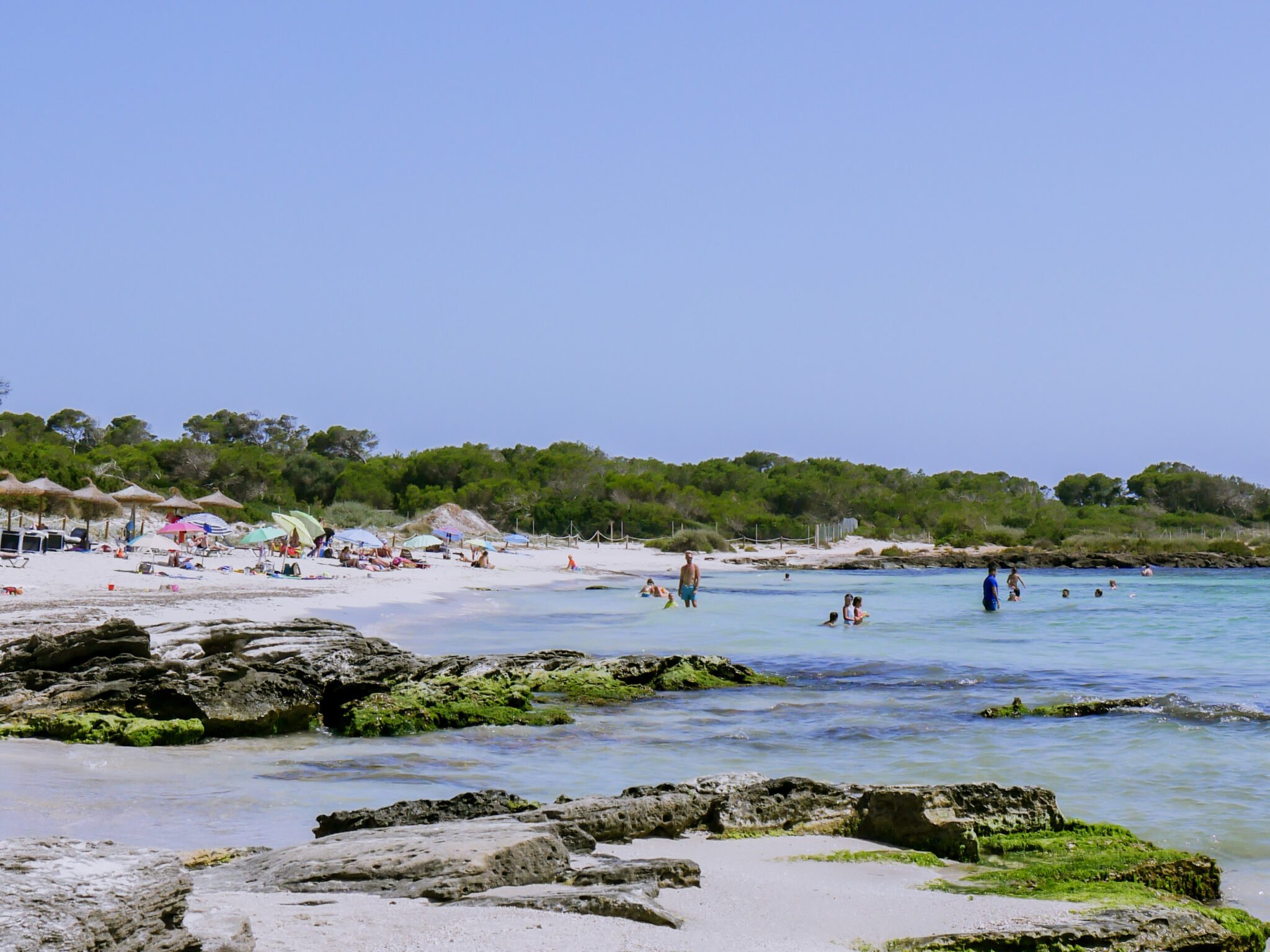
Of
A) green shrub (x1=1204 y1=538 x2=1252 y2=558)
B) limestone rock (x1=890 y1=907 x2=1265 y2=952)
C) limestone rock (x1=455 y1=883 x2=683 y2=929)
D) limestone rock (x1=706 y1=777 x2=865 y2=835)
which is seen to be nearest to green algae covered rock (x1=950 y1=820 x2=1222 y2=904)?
limestone rock (x1=890 y1=907 x2=1265 y2=952)

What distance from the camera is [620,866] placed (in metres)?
4.22

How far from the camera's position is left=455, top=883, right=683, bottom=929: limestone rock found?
360cm

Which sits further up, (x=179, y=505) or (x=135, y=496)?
(x=135, y=496)

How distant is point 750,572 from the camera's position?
157 feet

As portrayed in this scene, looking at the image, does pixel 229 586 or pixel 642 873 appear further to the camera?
pixel 229 586

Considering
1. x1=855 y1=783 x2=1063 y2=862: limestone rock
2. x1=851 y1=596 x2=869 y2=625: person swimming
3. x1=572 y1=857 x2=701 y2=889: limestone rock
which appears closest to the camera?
x1=572 y1=857 x2=701 y2=889: limestone rock

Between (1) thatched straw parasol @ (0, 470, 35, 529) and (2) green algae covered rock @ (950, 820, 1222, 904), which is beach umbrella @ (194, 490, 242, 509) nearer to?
(1) thatched straw parasol @ (0, 470, 35, 529)

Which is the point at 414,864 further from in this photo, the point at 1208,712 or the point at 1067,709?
the point at 1208,712

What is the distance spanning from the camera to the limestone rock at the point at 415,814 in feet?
16.6

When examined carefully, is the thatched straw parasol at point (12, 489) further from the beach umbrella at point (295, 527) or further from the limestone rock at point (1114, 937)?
the limestone rock at point (1114, 937)

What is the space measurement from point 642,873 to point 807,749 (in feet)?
15.9

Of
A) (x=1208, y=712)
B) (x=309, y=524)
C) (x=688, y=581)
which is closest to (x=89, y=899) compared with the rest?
(x=1208, y=712)

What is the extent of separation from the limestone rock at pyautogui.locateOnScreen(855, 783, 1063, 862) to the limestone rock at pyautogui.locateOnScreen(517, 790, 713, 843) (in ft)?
3.01

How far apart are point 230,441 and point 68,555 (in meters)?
61.7
